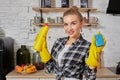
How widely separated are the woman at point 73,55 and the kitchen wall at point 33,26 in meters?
1.35

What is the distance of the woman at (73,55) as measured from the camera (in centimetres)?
153

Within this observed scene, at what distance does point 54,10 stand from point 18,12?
47 cm

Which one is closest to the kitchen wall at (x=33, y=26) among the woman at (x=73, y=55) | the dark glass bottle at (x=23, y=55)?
the dark glass bottle at (x=23, y=55)

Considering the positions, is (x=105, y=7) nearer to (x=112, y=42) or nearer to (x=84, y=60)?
(x=112, y=42)

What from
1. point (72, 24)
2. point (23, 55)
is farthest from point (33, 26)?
point (72, 24)

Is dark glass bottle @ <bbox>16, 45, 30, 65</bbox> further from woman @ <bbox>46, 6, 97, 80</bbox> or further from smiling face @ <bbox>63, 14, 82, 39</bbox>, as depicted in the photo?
smiling face @ <bbox>63, 14, 82, 39</bbox>

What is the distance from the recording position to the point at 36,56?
2.87 m

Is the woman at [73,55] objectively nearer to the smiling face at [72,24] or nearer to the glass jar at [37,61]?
the smiling face at [72,24]

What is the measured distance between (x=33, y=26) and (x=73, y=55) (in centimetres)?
146

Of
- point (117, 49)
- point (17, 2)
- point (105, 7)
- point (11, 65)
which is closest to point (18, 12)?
point (17, 2)

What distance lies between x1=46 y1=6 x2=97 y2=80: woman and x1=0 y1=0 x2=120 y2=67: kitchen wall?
135 centimetres

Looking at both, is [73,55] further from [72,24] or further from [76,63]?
[72,24]

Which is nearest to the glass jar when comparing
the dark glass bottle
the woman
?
the dark glass bottle

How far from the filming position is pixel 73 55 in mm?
1553
